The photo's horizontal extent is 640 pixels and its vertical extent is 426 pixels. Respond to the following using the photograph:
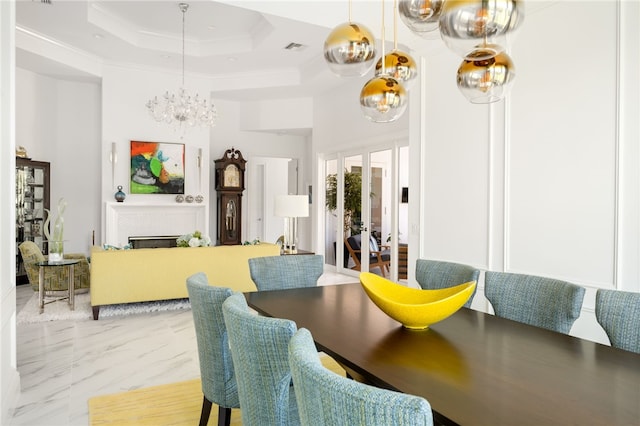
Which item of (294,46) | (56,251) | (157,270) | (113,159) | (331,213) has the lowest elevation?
(157,270)

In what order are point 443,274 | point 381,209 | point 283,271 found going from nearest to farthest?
point 443,274
point 283,271
point 381,209

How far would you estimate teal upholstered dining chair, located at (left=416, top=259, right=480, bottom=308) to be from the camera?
246cm

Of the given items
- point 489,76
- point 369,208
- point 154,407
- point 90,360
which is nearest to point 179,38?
point 369,208

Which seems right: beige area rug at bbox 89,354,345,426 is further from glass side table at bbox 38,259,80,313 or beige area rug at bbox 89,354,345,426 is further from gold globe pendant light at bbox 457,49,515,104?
glass side table at bbox 38,259,80,313

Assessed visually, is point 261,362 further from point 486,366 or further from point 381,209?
point 381,209

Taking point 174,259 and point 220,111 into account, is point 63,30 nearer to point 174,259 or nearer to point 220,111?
point 220,111

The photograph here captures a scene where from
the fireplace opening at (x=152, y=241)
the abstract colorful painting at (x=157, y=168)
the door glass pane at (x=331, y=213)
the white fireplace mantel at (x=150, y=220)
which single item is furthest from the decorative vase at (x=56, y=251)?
the door glass pane at (x=331, y=213)

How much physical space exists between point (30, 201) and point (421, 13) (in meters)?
6.89

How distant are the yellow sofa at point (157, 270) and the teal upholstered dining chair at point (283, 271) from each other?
86.5 inches

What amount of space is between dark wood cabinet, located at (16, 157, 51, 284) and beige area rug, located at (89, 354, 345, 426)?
474 cm

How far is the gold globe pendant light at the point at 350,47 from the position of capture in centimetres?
210

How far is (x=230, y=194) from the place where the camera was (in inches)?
331

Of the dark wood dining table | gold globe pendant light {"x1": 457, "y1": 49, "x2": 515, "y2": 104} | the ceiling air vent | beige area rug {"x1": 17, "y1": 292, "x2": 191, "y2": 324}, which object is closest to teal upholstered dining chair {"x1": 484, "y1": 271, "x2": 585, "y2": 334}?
the dark wood dining table

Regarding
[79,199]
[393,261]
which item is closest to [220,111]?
[79,199]
